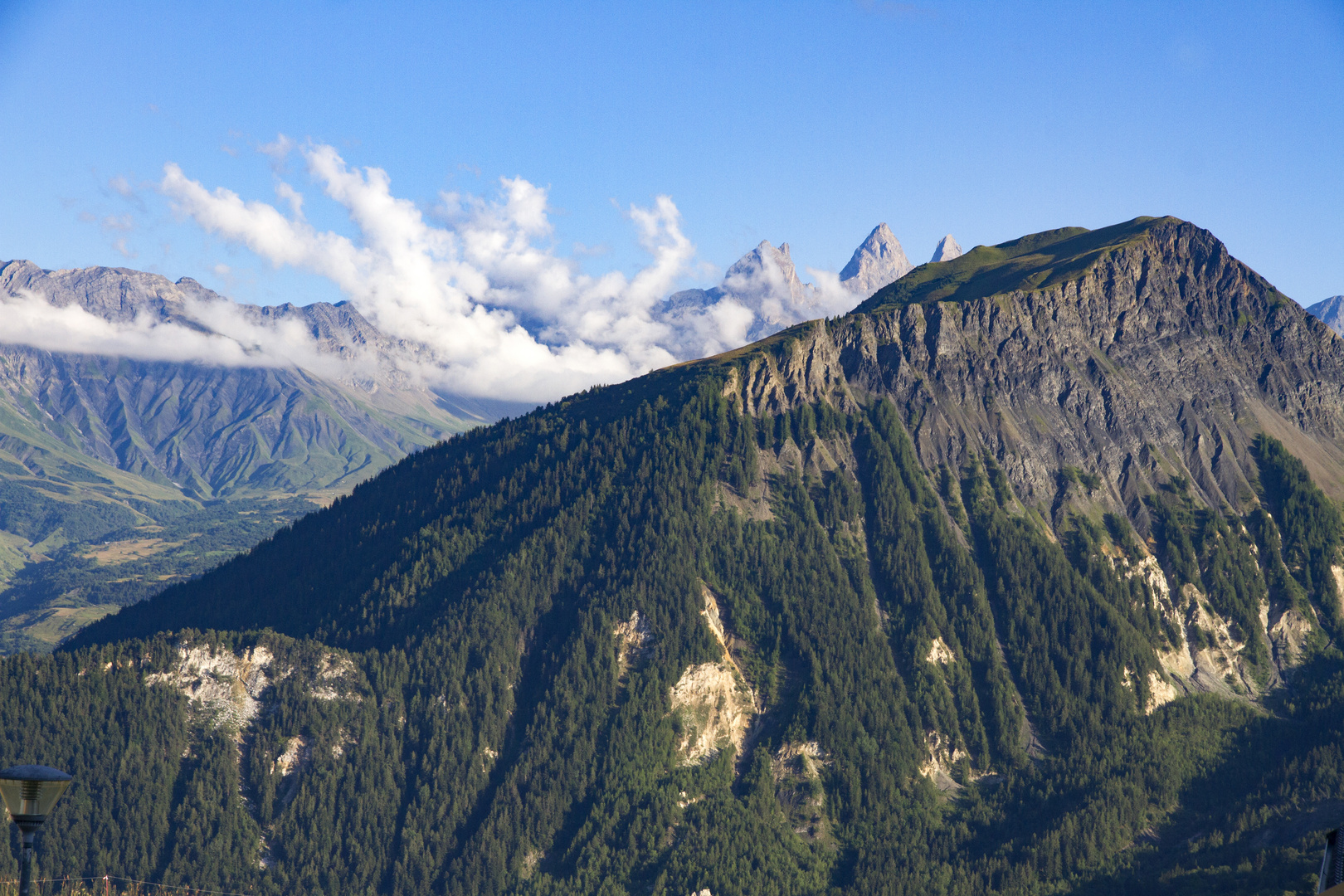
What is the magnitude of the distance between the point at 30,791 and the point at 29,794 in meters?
0.11

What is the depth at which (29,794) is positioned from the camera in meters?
34.2

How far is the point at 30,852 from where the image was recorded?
33781 millimetres

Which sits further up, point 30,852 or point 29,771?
point 29,771

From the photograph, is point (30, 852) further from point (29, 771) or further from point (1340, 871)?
point (1340, 871)

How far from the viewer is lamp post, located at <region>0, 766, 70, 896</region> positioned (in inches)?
1328

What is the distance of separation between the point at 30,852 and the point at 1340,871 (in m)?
38.6

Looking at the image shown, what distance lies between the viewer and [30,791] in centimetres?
3412

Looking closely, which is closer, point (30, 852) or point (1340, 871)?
point (1340, 871)

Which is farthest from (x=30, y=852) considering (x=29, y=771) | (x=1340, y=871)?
(x=1340, y=871)

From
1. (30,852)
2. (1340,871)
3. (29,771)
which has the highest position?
(29,771)

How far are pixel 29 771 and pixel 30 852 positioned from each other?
2.53m

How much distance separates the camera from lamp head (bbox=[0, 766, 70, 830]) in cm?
3378

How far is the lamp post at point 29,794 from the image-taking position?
3372cm

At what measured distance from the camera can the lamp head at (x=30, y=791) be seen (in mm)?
33781
